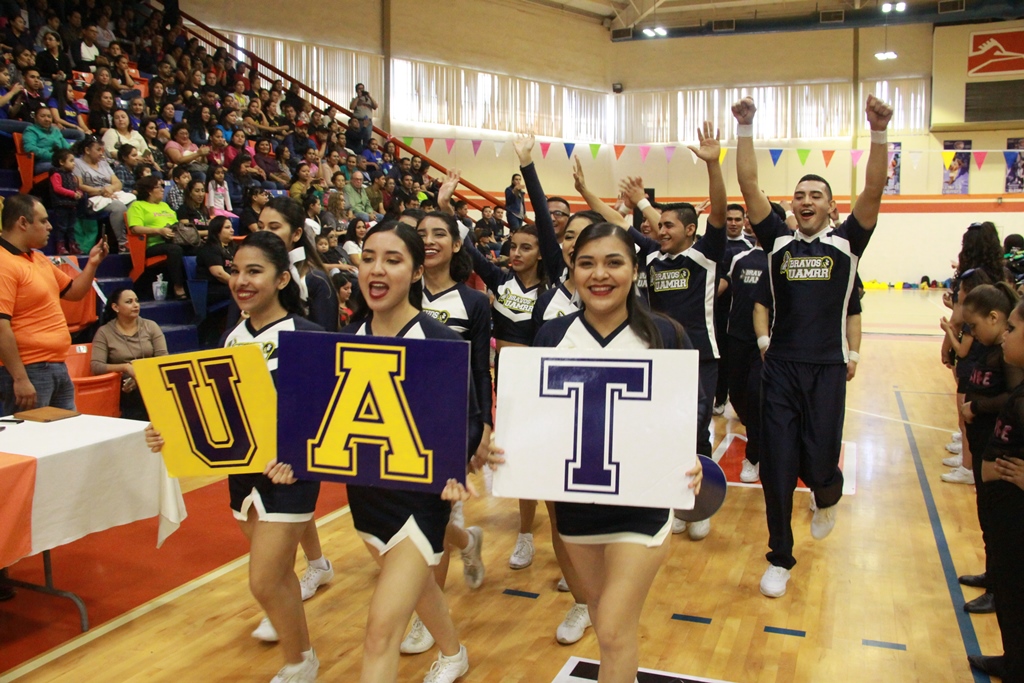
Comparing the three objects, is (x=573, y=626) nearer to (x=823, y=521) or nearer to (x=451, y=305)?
(x=451, y=305)

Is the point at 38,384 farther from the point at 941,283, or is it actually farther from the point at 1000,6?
the point at 941,283

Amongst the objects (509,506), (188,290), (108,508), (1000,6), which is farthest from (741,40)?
(108,508)

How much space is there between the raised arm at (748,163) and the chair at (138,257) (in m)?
5.93

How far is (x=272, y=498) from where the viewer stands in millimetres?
2736

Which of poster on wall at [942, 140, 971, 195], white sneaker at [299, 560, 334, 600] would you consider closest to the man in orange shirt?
white sneaker at [299, 560, 334, 600]

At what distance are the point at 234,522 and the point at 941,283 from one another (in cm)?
2146

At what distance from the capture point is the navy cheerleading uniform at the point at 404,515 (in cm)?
246

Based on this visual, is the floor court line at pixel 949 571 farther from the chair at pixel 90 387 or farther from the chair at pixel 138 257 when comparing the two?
the chair at pixel 138 257

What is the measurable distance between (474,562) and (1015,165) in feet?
70.1

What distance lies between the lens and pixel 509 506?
5367 mm

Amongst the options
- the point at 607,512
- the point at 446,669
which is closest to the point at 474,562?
the point at 446,669

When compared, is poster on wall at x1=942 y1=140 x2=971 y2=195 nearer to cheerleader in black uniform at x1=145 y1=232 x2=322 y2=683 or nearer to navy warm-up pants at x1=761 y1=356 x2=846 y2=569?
navy warm-up pants at x1=761 y1=356 x2=846 y2=569

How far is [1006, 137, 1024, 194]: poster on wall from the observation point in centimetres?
2033

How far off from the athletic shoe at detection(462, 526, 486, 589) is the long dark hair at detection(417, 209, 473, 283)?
45.1 inches
